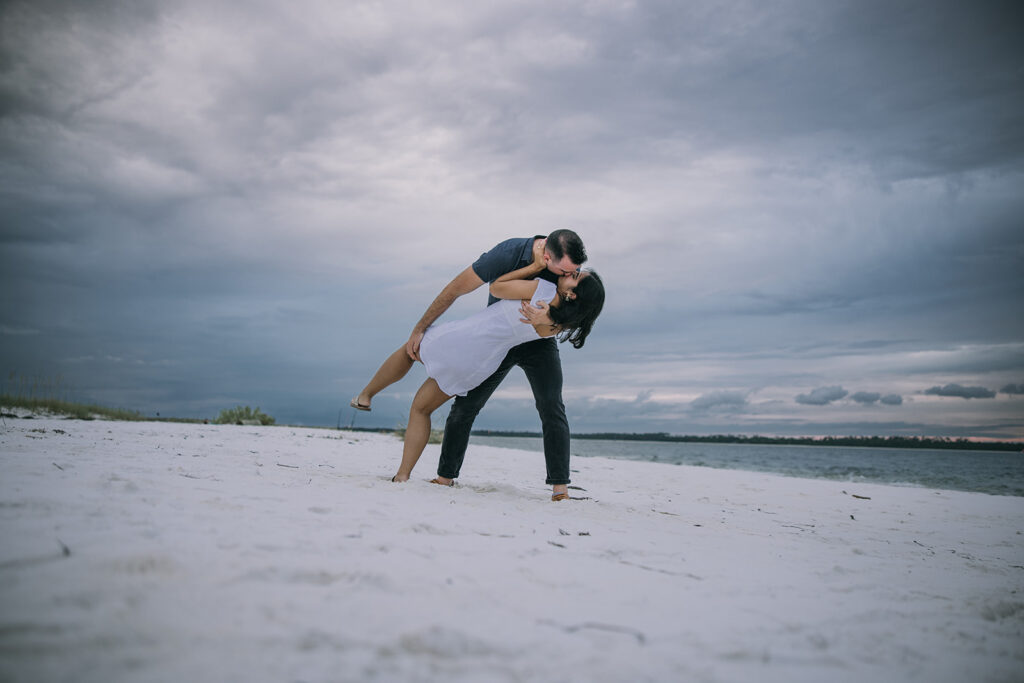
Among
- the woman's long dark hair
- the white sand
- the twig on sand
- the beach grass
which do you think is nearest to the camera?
the white sand

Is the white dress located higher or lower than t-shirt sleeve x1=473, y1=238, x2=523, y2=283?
lower

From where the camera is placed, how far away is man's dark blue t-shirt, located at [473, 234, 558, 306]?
11.8 feet

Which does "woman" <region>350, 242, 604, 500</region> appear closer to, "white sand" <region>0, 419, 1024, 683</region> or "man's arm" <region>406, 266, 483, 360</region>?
"man's arm" <region>406, 266, 483, 360</region>

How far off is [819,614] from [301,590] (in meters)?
1.61

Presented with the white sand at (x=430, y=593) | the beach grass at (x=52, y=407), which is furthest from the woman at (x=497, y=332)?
the beach grass at (x=52, y=407)

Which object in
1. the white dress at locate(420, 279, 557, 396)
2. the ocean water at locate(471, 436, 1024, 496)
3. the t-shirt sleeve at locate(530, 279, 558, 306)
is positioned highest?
the t-shirt sleeve at locate(530, 279, 558, 306)

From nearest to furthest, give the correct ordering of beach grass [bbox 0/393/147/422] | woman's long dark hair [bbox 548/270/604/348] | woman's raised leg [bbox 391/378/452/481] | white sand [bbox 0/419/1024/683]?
white sand [bbox 0/419/1024/683], woman's long dark hair [bbox 548/270/604/348], woman's raised leg [bbox 391/378/452/481], beach grass [bbox 0/393/147/422]

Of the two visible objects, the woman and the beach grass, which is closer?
the woman

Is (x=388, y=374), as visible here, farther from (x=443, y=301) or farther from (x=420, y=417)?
(x=443, y=301)

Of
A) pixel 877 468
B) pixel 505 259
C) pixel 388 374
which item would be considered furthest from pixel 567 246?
pixel 877 468

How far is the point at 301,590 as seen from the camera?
1.46 meters

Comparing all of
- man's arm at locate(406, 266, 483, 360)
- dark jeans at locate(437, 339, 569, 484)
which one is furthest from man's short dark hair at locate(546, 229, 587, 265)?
dark jeans at locate(437, 339, 569, 484)

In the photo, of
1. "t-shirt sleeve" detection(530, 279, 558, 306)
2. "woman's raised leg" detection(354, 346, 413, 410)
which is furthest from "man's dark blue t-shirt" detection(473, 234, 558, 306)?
"woman's raised leg" detection(354, 346, 413, 410)

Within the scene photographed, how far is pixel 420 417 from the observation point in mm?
3818
